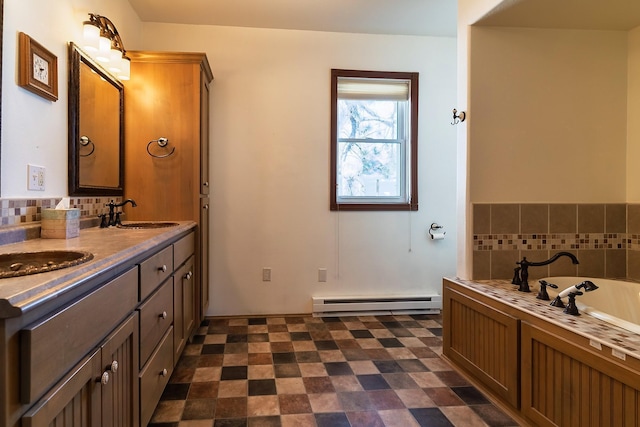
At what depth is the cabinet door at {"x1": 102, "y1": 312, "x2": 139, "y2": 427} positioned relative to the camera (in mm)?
1070

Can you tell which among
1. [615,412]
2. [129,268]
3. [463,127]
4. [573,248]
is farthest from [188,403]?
[573,248]

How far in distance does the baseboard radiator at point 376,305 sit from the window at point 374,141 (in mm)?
774

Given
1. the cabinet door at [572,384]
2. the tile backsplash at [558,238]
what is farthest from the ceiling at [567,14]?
the cabinet door at [572,384]

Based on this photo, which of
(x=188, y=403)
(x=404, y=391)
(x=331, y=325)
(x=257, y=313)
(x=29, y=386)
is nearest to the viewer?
(x=29, y=386)

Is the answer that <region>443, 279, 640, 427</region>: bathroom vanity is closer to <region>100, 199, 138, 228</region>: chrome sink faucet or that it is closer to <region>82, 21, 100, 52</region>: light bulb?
<region>100, 199, 138, 228</region>: chrome sink faucet

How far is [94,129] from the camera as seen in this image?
81.1 inches

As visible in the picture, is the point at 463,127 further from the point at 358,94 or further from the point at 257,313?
the point at 257,313

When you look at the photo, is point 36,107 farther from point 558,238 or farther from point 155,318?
point 558,238

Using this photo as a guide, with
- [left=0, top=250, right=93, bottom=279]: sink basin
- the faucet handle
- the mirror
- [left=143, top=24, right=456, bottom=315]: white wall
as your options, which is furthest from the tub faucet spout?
the faucet handle

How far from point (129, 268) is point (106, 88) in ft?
4.79

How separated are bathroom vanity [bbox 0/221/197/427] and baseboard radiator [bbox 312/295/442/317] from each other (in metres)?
1.41

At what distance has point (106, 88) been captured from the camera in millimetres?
2195

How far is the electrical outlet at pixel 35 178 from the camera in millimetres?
1534

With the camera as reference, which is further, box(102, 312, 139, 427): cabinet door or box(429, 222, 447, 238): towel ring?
box(429, 222, 447, 238): towel ring
